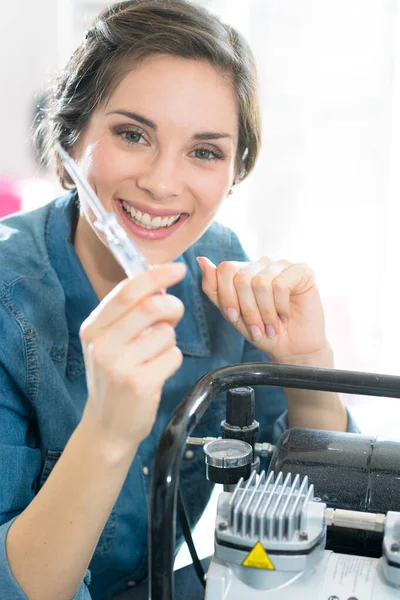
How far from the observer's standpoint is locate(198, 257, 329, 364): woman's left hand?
96cm

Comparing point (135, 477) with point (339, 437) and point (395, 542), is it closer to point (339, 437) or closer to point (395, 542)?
point (339, 437)

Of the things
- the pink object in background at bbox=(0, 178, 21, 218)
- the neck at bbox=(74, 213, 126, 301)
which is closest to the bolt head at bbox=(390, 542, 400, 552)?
the neck at bbox=(74, 213, 126, 301)

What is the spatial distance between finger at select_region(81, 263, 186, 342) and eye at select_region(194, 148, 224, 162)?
43 cm

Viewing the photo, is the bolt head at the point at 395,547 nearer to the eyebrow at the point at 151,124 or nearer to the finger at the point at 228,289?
the finger at the point at 228,289

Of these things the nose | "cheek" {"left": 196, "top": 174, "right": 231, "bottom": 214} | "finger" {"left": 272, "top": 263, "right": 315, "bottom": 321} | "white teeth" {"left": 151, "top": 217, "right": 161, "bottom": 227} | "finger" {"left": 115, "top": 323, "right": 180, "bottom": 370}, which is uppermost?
the nose

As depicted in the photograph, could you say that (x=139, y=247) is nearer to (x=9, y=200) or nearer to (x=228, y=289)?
(x=228, y=289)

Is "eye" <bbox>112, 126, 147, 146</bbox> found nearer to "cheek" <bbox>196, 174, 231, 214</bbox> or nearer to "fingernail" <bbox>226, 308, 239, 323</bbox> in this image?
"cheek" <bbox>196, 174, 231, 214</bbox>

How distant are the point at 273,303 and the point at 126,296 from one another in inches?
16.5

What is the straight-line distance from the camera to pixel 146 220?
100 cm

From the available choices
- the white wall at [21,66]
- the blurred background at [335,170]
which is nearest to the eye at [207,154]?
the blurred background at [335,170]

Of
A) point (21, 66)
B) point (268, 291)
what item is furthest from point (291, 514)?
point (21, 66)

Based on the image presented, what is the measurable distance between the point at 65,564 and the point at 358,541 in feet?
0.92

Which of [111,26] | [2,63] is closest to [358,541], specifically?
[111,26]

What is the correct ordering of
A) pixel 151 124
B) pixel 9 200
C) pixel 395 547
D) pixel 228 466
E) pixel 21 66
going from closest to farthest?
pixel 395 547, pixel 228 466, pixel 151 124, pixel 9 200, pixel 21 66
